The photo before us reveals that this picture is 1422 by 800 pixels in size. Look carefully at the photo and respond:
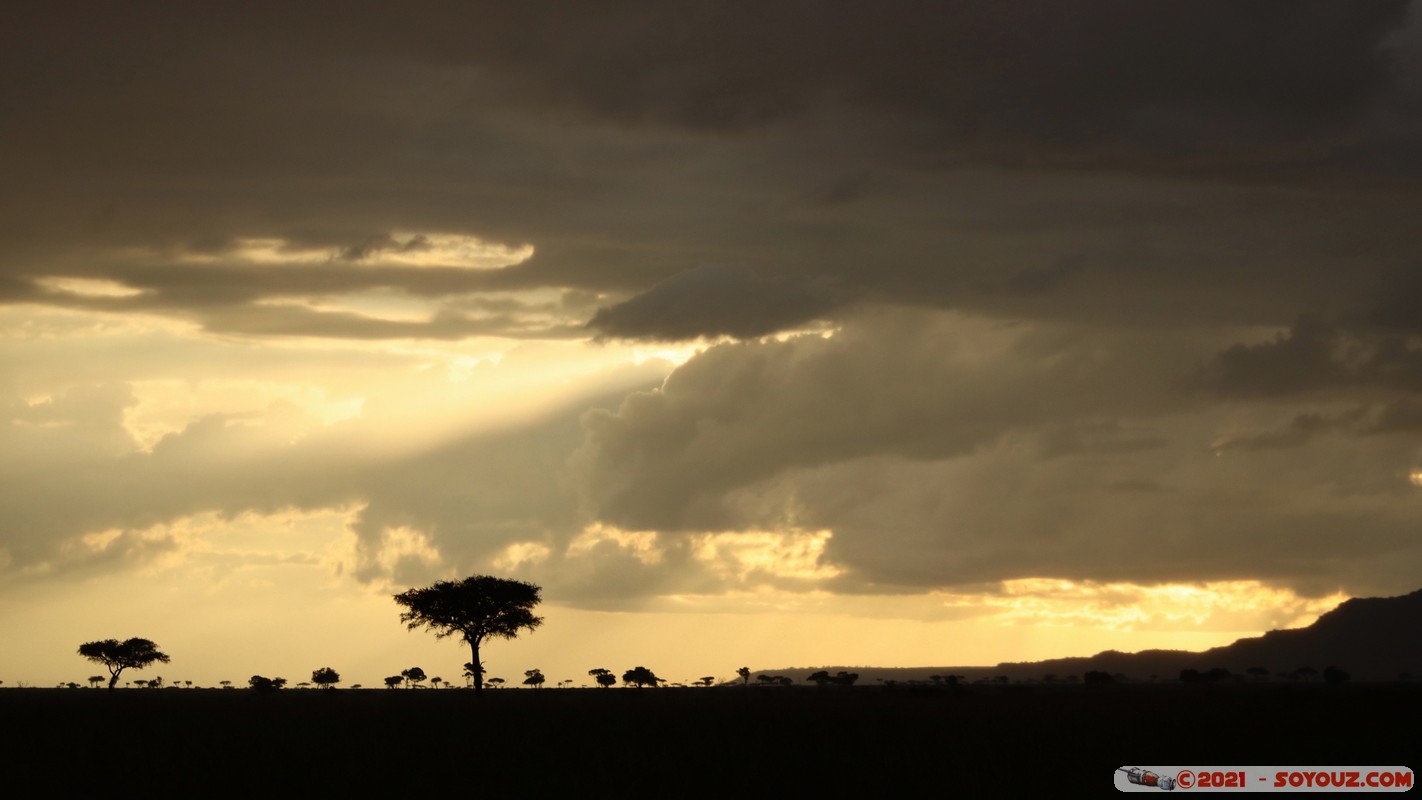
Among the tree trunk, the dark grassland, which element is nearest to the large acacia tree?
the tree trunk

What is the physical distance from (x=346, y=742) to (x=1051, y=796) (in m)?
25.6

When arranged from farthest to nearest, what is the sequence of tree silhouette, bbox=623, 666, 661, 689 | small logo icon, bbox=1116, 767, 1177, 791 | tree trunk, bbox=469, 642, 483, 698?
tree silhouette, bbox=623, 666, 661, 689 → tree trunk, bbox=469, 642, 483, 698 → small logo icon, bbox=1116, 767, 1177, 791

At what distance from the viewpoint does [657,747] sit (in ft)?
171

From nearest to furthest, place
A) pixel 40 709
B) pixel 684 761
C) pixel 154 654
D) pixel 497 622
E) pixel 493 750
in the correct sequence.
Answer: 1. pixel 684 761
2. pixel 493 750
3. pixel 40 709
4. pixel 497 622
5. pixel 154 654

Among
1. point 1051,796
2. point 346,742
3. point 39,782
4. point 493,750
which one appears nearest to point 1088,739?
point 1051,796

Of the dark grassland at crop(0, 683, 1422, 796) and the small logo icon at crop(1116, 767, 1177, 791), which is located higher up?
the dark grassland at crop(0, 683, 1422, 796)

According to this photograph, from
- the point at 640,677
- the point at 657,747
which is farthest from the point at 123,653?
the point at 657,747

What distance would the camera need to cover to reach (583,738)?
55531 millimetres

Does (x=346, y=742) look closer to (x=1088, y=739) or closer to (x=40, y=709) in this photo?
(x=1088, y=739)

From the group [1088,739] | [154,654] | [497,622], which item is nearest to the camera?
[1088,739]

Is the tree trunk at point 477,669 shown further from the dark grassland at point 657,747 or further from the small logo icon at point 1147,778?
the small logo icon at point 1147,778

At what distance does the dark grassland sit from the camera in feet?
138

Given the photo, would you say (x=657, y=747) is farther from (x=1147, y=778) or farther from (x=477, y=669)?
(x=477, y=669)

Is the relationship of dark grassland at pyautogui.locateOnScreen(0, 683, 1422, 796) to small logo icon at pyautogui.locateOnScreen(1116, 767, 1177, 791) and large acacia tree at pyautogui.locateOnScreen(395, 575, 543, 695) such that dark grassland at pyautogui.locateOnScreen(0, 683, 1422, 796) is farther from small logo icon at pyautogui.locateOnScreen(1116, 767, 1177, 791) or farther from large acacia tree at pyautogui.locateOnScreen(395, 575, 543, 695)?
large acacia tree at pyautogui.locateOnScreen(395, 575, 543, 695)
